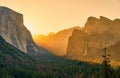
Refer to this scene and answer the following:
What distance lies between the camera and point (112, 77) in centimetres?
4844

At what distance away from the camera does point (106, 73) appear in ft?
159

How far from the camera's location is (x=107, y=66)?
48.4 meters

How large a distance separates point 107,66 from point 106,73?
1.00 metres

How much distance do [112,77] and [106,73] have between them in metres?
0.99

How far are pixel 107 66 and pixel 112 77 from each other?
1686 mm
